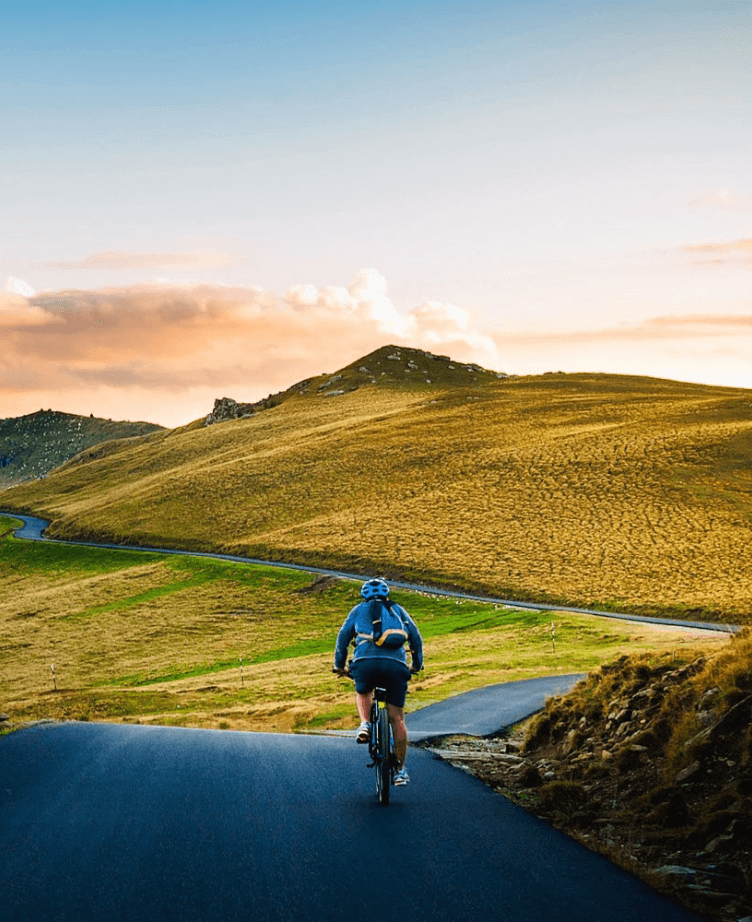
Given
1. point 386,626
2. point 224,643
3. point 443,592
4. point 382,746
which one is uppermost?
point 386,626

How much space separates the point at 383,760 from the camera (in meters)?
9.95

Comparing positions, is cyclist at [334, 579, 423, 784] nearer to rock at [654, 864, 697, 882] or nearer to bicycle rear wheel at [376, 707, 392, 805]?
bicycle rear wheel at [376, 707, 392, 805]

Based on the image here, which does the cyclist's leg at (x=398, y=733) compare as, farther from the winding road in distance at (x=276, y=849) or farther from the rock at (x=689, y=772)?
the rock at (x=689, y=772)

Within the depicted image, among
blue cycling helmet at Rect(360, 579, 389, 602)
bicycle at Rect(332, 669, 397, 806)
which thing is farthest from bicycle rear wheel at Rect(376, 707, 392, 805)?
blue cycling helmet at Rect(360, 579, 389, 602)

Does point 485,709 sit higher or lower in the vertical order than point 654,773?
lower

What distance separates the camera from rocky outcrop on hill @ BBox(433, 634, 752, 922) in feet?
25.9

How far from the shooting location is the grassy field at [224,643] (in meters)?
31.4

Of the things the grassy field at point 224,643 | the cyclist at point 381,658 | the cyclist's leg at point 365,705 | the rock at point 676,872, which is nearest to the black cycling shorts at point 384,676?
the cyclist at point 381,658

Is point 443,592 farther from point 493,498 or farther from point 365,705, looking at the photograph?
point 365,705

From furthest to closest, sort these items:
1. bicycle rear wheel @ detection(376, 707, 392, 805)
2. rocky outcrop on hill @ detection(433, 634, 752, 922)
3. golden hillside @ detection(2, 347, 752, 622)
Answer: golden hillside @ detection(2, 347, 752, 622) < bicycle rear wheel @ detection(376, 707, 392, 805) < rocky outcrop on hill @ detection(433, 634, 752, 922)

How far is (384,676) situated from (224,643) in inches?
1701

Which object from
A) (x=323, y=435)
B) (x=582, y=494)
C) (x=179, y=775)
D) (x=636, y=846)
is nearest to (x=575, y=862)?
(x=636, y=846)

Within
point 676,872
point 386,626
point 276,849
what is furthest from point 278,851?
point 676,872

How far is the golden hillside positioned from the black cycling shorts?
37.4 meters
